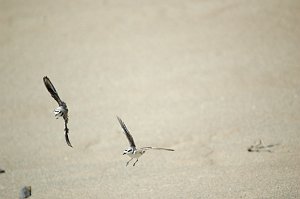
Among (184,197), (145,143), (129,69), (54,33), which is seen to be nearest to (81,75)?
(129,69)

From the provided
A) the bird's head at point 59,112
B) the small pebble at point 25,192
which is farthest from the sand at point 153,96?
the bird's head at point 59,112

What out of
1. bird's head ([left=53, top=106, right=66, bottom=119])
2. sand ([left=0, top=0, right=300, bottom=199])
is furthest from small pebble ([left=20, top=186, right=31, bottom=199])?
bird's head ([left=53, top=106, right=66, bottom=119])

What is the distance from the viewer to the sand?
2.62 metres

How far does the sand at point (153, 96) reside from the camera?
8.61ft

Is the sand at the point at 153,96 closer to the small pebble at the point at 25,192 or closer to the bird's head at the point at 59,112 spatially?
the small pebble at the point at 25,192

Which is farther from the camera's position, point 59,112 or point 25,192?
point 25,192

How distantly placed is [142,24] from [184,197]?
2.26m

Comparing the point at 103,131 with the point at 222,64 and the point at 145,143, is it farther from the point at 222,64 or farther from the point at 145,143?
the point at 222,64

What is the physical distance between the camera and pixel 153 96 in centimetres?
342

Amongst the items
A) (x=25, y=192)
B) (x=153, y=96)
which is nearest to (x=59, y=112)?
(x=25, y=192)

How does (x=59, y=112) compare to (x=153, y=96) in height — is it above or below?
below

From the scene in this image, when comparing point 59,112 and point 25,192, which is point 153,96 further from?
point 59,112

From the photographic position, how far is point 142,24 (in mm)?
4203

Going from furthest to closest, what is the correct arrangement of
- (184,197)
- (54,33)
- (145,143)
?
(54,33) < (145,143) < (184,197)
